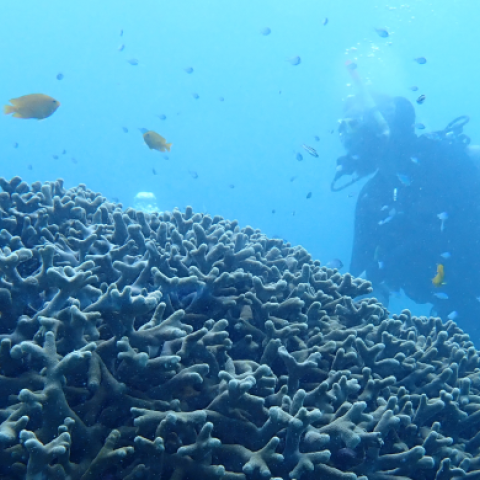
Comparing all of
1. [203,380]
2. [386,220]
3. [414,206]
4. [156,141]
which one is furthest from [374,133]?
[203,380]

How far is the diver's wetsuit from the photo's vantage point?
47.8 feet

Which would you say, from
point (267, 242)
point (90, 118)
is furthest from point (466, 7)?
A: point (90, 118)

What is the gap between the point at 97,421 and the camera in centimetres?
231

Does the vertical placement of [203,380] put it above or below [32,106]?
below

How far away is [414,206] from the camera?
50.5ft

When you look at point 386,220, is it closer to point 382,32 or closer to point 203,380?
point 382,32

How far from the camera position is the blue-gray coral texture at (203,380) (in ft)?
7.02

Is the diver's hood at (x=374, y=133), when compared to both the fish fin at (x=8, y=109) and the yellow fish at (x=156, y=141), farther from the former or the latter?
the fish fin at (x=8, y=109)

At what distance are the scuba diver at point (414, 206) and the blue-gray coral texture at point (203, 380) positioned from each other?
1208cm

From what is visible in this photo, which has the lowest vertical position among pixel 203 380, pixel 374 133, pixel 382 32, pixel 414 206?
pixel 203 380

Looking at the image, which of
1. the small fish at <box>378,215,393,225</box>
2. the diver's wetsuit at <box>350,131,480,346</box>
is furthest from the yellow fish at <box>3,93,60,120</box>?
the small fish at <box>378,215,393,225</box>

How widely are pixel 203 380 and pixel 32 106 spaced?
17.7 ft

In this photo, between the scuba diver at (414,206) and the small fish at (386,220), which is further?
the small fish at (386,220)

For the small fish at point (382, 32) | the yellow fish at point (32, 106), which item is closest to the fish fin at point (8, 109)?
the yellow fish at point (32, 106)
